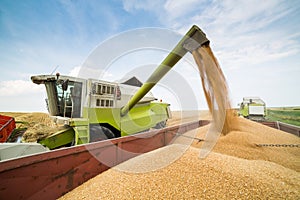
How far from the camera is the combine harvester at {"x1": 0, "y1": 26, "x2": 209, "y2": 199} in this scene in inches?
55.0

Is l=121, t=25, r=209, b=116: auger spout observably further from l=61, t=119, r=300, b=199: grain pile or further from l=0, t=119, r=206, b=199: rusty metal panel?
l=61, t=119, r=300, b=199: grain pile

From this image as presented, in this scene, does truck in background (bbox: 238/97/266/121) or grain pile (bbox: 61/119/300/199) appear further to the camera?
truck in background (bbox: 238/97/266/121)

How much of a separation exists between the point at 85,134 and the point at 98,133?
267 mm

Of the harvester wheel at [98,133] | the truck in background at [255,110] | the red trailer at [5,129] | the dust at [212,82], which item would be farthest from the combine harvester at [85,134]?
the truck in background at [255,110]

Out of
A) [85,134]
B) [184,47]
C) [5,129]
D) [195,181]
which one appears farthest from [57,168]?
[5,129]

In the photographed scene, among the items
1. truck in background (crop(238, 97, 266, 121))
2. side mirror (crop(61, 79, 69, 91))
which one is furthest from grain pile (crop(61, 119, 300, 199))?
truck in background (crop(238, 97, 266, 121))

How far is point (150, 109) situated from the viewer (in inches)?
215

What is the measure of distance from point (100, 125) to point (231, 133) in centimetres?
267

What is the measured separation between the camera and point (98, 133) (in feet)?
10.8

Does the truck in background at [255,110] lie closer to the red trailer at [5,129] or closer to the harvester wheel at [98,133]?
the harvester wheel at [98,133]

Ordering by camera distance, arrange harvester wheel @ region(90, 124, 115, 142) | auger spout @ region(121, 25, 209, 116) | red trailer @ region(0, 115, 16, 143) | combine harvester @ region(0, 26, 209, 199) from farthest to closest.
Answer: red trailer @ region(0, 115, 16, 143)
harvester wheel @ region(90, 124, 115, 142)
auger spout @ region(121, 25, 209, 116)
combine harvester @ region(0, 26, 209, 199)

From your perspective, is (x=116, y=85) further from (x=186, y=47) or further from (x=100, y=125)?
(x=186, y=47)

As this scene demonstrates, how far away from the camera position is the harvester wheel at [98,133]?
10.5 ft

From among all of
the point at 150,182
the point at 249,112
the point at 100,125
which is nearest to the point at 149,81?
the point at 100,125
